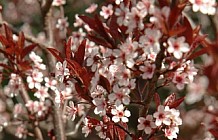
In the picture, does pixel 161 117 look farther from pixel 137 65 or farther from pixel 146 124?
pixel 137 65

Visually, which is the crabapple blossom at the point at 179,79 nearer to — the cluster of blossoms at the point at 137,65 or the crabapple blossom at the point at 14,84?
the cluster of blossoms at the point at 137,65

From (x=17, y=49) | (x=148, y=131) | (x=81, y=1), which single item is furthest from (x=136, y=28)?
(x=81, y=1)

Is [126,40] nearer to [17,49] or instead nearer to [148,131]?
[148,131]

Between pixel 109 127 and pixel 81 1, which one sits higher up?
pixel 81 1

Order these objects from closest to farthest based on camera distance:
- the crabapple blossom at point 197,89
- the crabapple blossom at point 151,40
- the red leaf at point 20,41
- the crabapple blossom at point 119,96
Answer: the crabapple blossom at point 151,40 → the crabapple blossom at point 119,96 → the red leaf at point 20,41 → the crabapple blossom at point 197,89

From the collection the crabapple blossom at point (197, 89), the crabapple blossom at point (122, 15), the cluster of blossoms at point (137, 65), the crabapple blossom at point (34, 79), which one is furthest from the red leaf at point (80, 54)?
the crabapple blossom at point (197, 89)

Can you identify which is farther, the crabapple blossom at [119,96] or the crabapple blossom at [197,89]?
the crabapple blossom at [197,89]
